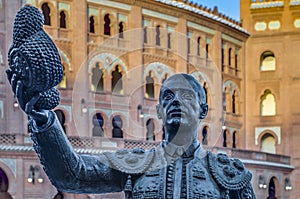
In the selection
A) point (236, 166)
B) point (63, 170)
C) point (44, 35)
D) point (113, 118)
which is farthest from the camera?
point (113, 118)

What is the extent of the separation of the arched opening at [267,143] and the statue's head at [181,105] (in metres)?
38.3

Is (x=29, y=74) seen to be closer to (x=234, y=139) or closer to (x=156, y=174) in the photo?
(x=156, y=174)

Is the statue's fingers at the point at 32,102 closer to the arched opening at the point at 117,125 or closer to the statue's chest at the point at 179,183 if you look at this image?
the statue's chest at the point at 179,183

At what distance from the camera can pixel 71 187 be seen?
306 cm

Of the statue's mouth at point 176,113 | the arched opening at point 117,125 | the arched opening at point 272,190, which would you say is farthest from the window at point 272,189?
the statue's mouth at point 176,113

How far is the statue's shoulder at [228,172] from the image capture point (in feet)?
10.2

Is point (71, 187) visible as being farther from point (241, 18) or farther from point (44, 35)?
point (241, 18)

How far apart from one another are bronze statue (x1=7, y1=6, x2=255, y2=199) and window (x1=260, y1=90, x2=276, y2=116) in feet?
127

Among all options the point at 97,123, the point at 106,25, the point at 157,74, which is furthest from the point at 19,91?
the point at 157,74

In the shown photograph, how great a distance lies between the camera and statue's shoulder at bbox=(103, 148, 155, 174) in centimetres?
312

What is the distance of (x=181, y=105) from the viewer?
9.98 ft

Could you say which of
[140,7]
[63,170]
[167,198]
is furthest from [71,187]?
[140,7]

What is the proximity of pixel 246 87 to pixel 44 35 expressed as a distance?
39083 mm

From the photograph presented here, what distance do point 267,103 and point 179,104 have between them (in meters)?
39.1
